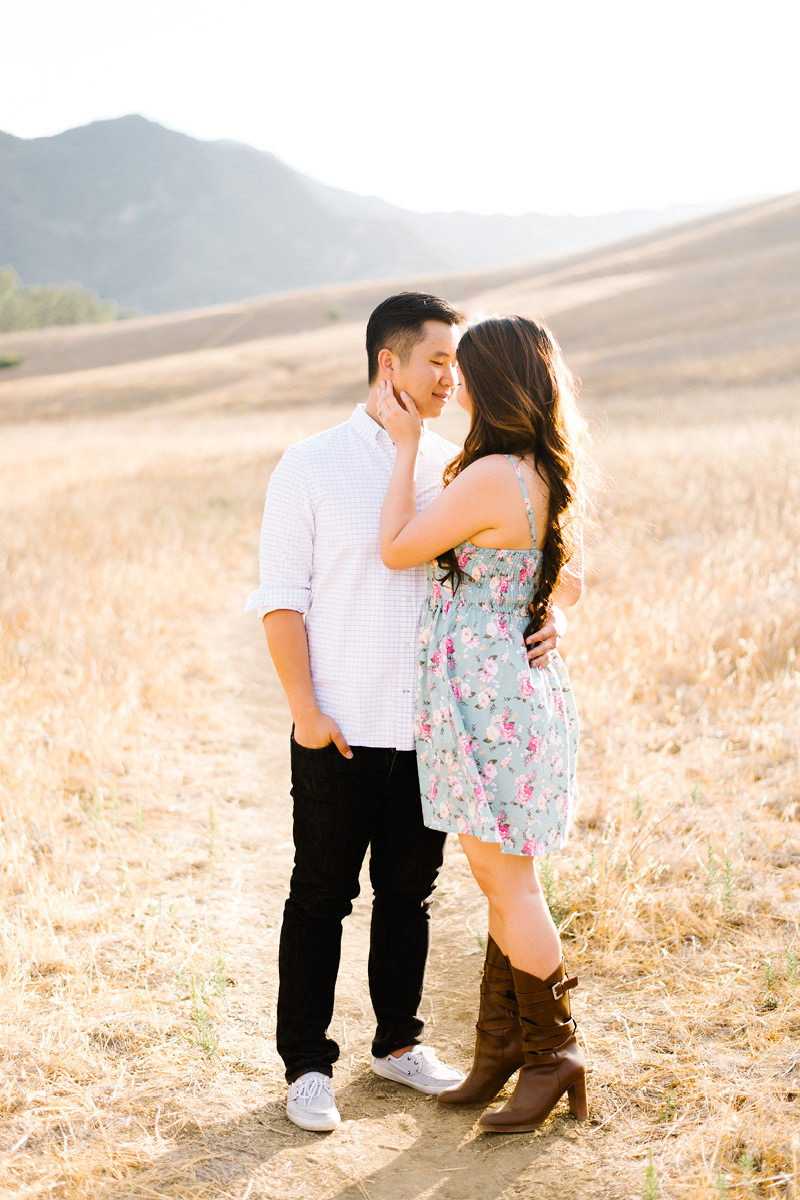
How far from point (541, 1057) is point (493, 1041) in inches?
8.5

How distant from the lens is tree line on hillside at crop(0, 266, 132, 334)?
85.1m

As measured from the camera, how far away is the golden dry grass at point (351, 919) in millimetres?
2662

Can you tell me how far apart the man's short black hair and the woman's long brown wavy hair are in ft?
0.66

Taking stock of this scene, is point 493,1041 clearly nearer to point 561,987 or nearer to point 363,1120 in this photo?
point 561,987

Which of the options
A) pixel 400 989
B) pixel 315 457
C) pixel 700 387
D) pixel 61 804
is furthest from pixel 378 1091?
pixel 700 387

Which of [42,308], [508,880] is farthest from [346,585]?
[42,308]

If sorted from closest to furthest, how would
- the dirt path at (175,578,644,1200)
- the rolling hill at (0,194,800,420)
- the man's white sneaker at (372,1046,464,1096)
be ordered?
the dirt path at (175,578,644,1200), the man's white sneaker at (372,1046,464,1096), the rolling hill at (0,194,800,420)

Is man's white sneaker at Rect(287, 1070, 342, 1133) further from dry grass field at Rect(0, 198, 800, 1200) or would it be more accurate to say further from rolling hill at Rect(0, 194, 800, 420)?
rolling hill at Rect(0, 194, 800, 420)

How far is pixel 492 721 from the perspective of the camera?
268cm

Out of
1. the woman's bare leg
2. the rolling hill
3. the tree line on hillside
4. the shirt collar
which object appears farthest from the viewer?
the tree line on hillside

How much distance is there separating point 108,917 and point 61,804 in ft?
3.59

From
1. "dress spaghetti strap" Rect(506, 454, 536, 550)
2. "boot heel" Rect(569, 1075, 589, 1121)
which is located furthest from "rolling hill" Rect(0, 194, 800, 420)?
"boot heel" Rect(569, 1075, 589, 1121)

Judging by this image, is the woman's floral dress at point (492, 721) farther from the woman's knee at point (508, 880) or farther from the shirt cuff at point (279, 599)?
the shirt cuff at point (279, 599)

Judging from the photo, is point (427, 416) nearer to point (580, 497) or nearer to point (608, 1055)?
point (580, 497)
